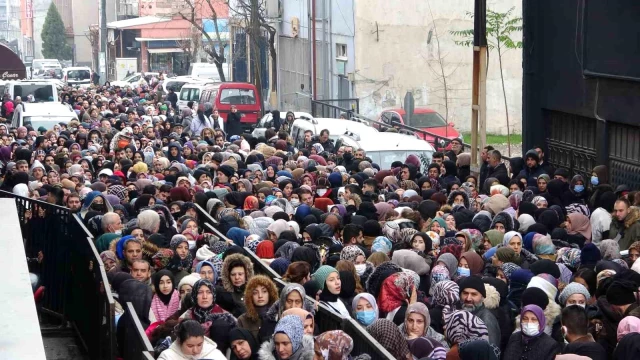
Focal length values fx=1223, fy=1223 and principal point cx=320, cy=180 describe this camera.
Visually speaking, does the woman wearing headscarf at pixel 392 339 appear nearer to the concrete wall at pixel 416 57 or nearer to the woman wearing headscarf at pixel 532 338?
the woman wearing headscarf at pixel 532 338

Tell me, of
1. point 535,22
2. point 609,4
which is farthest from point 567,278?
point 535,22

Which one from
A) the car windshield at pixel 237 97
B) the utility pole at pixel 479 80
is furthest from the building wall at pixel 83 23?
the utility pole at pixel 479 80

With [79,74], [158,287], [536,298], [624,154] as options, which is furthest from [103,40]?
[536,298]

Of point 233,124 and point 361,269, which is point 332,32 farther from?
point 361,269

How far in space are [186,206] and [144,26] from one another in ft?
235

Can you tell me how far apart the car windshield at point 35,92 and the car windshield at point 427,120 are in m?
13.4

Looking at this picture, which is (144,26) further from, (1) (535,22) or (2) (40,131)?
(1) (535,22)

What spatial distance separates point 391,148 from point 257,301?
12.9m

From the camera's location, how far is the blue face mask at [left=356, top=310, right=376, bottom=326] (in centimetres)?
914

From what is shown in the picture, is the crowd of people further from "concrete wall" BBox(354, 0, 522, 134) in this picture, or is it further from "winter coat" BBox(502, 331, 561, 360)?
"concrete wall" BBox(354, 0, 522, 134)

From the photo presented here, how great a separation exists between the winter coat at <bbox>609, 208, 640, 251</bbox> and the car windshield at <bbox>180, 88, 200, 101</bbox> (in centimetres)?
2953

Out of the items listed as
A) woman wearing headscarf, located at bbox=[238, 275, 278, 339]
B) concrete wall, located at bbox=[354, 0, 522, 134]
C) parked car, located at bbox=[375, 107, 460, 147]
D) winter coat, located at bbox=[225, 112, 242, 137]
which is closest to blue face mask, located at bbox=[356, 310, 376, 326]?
woman wearing headscarf, located at bbox=[238, 275, 278, 339]

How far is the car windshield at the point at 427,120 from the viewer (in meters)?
32.1

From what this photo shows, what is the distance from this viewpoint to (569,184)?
1625 cm
